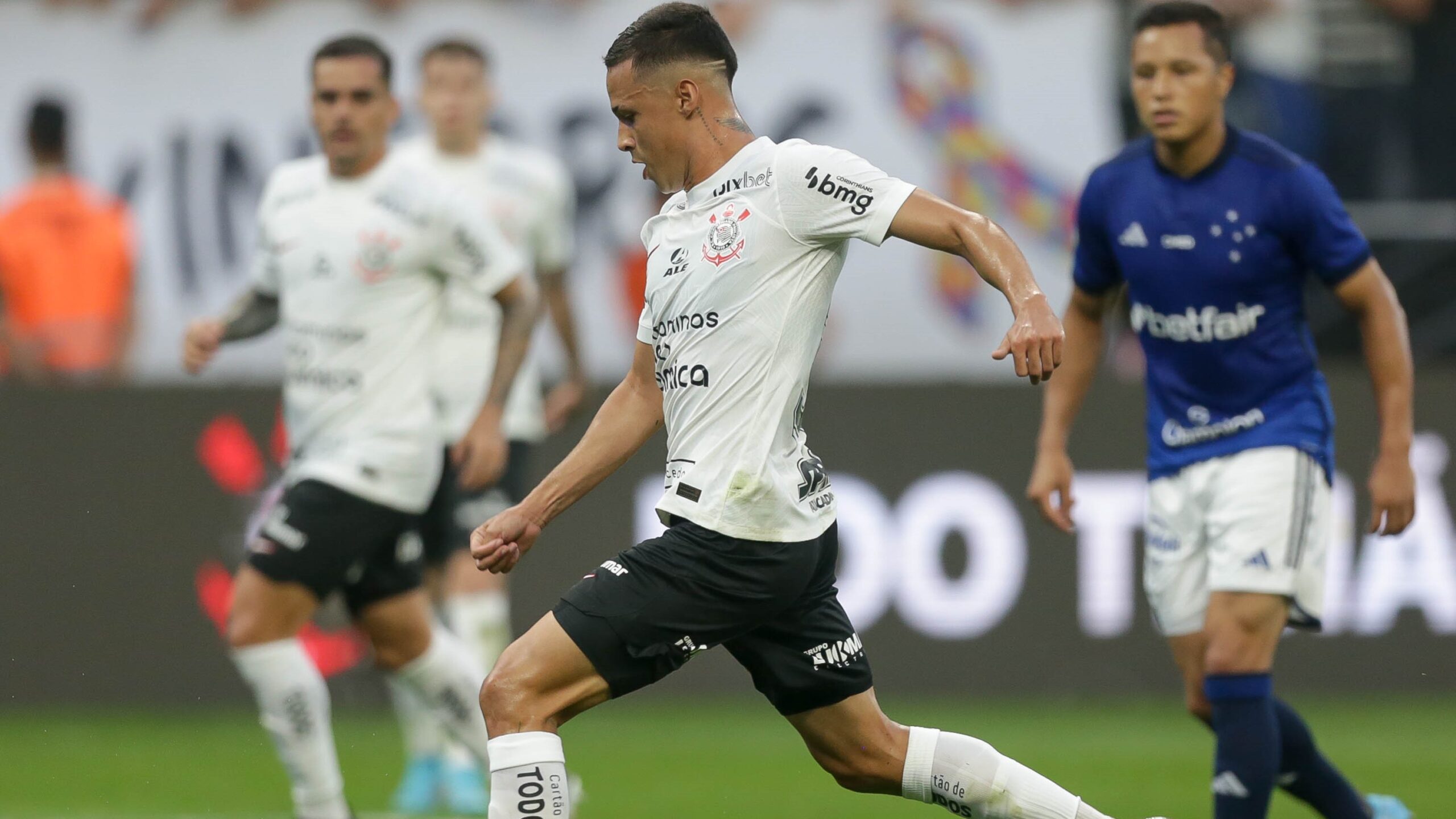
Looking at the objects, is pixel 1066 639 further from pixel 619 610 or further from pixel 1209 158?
pixel 619 610

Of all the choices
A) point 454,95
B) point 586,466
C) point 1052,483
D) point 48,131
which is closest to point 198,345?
point 586,466

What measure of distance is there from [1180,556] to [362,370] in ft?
9.07

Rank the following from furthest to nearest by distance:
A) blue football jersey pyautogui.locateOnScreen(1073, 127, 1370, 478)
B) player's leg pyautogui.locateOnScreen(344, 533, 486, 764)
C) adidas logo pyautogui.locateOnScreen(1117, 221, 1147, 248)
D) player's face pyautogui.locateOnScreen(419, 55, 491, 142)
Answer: player's face pyautogui.locateOnScreen(419, 55, 491, 142) → player's leg pyautogui.locateOnScreen(344, 533, 486, 764) → adidas logo pyautogui.locateOnScreen(1117, 221, 1147, 248) → blue football jersey pyautogui.locateOnScreen(1073, 127, 1370, 478)

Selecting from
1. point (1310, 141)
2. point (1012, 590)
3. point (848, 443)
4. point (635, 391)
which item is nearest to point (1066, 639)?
point (1012, 590)

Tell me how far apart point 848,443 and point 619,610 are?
580 centimetres

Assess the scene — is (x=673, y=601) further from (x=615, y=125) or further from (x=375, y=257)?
(x=615, y=125)

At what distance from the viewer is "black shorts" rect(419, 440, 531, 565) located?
27.5ft

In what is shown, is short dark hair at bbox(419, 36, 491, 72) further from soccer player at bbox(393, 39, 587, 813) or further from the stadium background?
the stadium background

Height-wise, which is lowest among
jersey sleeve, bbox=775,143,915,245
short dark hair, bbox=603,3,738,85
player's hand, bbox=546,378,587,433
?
player's hand, bbox=546,378,587,433

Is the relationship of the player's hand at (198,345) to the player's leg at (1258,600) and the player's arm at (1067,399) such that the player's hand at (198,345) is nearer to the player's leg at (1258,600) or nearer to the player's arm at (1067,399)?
the player's arm at (1067,399)

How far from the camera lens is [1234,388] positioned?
19.9 ft

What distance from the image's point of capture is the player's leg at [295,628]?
21.4ft

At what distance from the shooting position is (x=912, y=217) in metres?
4.72

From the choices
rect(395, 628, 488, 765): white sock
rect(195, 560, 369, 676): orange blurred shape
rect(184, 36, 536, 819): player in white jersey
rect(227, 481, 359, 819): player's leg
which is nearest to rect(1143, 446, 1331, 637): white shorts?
rect(184, 36, 536, 819): player in white jersey
